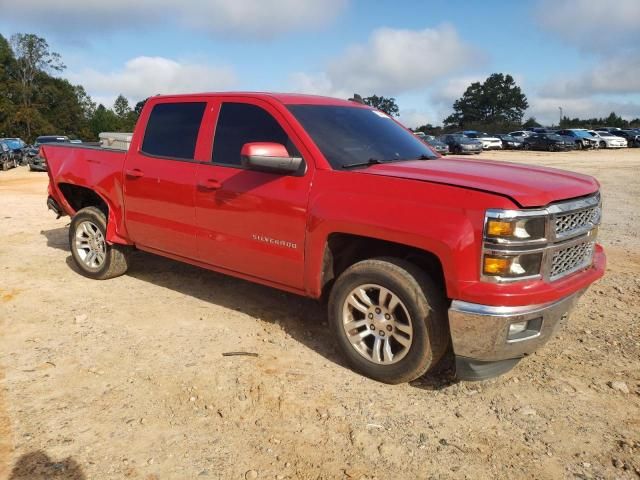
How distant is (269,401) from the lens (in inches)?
135

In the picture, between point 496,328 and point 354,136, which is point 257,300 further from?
point 496,328

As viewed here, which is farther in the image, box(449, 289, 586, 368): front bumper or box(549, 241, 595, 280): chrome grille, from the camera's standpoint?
box(549, 241, 595, 280): chrome grille

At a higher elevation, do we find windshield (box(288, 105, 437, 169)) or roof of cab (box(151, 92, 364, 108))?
roof of cab (box(151, 92, 364, 108))

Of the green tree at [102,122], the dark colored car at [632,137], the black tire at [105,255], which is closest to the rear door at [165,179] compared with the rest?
the black tire at [105,255]

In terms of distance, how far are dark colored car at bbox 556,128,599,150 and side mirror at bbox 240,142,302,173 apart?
130 feet

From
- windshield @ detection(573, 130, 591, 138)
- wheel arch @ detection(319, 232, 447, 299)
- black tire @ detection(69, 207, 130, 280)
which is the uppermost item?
windshield @ detection(573, 130, 591, 138)

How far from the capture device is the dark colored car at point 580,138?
38906 millimetres

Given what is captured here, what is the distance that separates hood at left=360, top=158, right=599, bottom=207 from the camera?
313 centimetres

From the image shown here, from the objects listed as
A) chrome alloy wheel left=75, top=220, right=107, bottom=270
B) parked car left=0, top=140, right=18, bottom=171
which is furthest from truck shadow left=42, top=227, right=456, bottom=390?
parked car left=0, top=140, right=18, bottom=171

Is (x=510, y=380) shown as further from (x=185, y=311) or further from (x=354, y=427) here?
(x=185, y=311)

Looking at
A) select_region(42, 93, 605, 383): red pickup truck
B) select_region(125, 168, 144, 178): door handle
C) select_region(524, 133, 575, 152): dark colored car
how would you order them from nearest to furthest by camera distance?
select_region(42, 93, 605, 383): red pickup truck → select_region(125, 168, 144, 178): door handle → select_region(524, 133, 575, 152): dark colored car

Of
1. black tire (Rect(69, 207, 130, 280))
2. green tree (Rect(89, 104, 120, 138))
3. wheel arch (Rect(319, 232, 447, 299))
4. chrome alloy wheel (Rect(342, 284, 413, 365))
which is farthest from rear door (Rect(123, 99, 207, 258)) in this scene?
green tree (Rect(89, 104, 120, 138))

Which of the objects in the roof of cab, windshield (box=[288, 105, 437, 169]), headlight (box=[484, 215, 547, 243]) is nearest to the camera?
headlight (box=[484, 215, 547, 243])

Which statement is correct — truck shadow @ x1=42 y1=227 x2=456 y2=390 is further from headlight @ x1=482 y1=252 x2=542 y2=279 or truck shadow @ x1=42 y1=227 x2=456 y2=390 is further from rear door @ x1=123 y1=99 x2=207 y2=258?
headlight @ x1=482 y1=252 x2=542 y2=279
